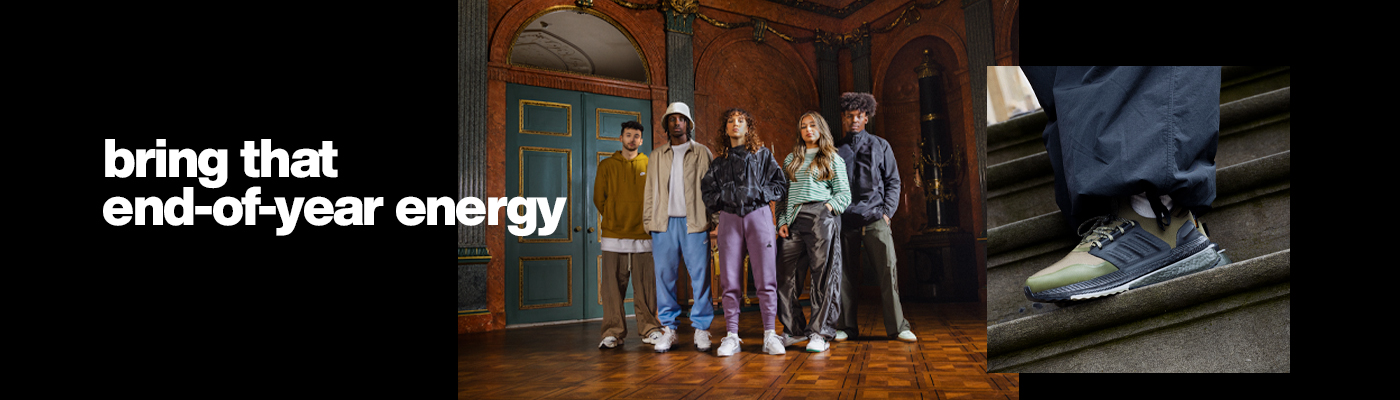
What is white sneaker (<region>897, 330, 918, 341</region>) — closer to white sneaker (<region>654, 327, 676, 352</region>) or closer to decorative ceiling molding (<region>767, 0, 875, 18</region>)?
white sneaker (<region>654, 327, 676, 352</region>)

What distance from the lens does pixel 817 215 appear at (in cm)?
240

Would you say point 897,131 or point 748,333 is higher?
point 897,131

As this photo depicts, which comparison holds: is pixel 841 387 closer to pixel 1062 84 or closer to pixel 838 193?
pixel 838 193

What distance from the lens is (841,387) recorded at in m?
1.61

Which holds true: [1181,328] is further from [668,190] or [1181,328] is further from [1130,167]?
[668,190]

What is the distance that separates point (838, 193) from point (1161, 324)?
1.76m

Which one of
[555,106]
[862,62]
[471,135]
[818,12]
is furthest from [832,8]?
[471,135]

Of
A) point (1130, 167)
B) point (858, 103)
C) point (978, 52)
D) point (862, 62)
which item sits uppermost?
point (862, 62)

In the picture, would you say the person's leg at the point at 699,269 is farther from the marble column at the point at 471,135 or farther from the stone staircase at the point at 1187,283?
the marble column at the point at 471,135

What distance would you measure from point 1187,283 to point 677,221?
1.95m
